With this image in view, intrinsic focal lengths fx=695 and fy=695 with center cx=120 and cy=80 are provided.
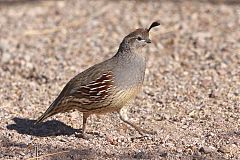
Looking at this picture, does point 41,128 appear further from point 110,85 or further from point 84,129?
point 110,85

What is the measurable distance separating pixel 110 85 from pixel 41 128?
0.87 m

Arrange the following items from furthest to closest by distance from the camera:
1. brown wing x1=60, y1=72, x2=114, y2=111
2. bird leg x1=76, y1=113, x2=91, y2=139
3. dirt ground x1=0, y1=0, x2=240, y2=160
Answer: bird leg x1=76, y1=113, x2=91, y2=139 < brown wing x1=60, y1=72, x2=114, y2=111 < dirt ground x1=0, y1=0, x2=240, y2=160

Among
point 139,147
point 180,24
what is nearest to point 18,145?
point 139,147

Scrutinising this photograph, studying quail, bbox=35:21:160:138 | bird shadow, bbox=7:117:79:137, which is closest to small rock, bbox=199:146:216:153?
quail, bbox=35:21:160:138

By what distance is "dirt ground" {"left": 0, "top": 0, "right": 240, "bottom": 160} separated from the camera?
17.7ft

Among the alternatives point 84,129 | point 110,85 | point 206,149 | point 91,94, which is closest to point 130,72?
point 110,85

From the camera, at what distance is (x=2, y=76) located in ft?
24.5

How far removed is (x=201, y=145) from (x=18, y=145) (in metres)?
1.42

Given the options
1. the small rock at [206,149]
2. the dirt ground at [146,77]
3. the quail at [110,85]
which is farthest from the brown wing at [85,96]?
Result: the small rock at [206,149]

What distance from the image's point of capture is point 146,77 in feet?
24.0

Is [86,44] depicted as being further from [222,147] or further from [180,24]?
[222,147]

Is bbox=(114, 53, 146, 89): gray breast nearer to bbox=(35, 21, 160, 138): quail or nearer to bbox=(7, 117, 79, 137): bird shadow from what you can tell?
bbox=(35, 21, 160, 138): quail

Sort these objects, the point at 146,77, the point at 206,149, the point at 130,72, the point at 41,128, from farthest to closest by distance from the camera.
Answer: the point at 146,77 → the point at 41,128 → the point at 130,72 → the point at 206,149

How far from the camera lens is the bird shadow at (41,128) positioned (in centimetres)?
590
